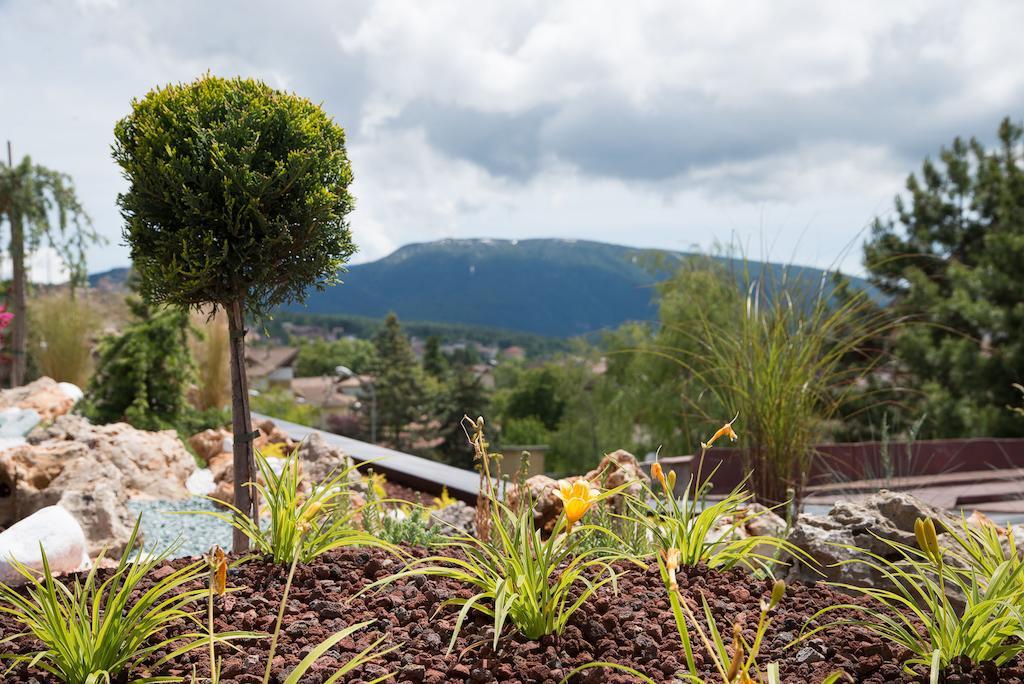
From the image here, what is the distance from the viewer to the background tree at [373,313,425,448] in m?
43.4

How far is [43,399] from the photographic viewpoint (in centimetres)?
770

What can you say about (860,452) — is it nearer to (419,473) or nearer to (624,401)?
(419,473)

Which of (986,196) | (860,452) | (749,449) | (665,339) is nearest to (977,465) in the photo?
(860,452)

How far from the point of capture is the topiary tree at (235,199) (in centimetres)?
277

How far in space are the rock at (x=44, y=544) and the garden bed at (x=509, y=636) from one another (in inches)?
20.5

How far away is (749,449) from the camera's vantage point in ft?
13.2

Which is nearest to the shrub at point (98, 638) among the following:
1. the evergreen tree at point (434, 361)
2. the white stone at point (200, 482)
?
the white stone at point (200, 482)

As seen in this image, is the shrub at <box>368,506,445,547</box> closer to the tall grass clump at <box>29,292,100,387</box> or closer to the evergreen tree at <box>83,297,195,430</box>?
the evergreen tree at <box>83,297,195,430</box>

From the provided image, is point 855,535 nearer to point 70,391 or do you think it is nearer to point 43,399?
point 43,399

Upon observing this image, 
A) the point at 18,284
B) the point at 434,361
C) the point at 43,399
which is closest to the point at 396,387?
the point at 434,361

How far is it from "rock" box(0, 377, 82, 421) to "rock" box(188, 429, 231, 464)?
72.7 inches

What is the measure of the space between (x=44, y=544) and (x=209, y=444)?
3.38 meters

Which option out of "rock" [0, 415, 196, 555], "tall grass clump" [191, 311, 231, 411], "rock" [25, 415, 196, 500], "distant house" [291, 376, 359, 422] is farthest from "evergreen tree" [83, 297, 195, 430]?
"distant house" [291, 376, 359, 422]

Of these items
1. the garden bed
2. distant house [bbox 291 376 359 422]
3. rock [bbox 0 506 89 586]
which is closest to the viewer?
the garden bed
